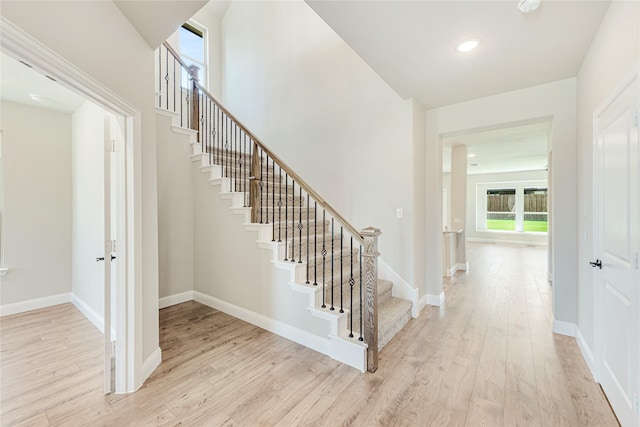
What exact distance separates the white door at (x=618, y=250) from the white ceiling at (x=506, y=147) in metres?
1.85

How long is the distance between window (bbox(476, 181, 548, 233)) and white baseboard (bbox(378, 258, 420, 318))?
925cm

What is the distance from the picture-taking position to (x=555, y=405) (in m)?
1.84

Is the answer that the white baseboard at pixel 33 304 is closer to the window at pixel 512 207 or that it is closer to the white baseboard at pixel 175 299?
the white baseboard at pixel 175 299

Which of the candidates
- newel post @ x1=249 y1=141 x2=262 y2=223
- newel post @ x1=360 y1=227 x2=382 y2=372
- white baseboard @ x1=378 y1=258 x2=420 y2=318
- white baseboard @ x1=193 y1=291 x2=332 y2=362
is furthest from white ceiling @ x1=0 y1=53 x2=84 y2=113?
white baseboard @ x1=378 y1=258 x2=420 y2=318

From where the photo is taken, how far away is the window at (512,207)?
32.9ft

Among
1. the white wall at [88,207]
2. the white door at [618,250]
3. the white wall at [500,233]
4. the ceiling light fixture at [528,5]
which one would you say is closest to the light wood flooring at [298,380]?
the white door at [618,250]

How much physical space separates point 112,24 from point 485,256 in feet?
28.7

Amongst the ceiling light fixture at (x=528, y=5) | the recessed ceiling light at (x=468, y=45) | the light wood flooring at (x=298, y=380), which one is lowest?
the light wood flooring at (x=298, y=380)

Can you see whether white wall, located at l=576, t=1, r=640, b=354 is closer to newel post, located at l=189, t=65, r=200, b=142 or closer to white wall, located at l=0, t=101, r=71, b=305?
newel post, located at l=189, t=65, r=200, b=142

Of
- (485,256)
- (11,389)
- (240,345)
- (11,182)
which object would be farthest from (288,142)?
(485,256)

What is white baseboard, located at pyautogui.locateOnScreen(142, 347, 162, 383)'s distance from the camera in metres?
2.09

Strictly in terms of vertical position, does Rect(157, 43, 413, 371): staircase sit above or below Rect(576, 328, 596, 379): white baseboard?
above

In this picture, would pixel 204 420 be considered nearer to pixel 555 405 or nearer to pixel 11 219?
pixel 555 405

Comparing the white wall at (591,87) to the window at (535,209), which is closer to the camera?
the white wall at (591,87)
